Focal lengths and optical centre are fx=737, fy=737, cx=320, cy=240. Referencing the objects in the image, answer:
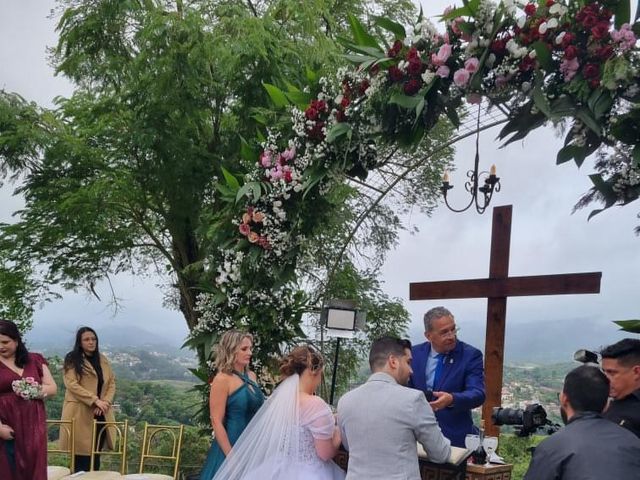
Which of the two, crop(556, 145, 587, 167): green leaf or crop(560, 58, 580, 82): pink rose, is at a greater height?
crop(560, 58, 580, 82): pink rose

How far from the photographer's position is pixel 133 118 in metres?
8.88

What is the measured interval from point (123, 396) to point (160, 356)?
92 centimetres

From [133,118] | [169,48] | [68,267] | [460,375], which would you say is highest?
[169,48]

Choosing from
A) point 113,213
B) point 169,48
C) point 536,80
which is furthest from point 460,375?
point 113,213

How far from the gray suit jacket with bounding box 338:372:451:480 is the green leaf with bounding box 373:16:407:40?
1976 millimetres

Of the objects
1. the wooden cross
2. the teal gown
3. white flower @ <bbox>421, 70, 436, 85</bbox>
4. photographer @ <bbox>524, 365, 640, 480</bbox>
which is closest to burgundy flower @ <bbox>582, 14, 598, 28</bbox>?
white flower @ <bbox>421, 70, 436, 85</bbox>

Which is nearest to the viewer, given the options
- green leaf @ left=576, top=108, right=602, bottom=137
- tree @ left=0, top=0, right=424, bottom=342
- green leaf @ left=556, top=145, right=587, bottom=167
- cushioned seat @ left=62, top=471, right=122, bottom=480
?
green leaf @ left=576, top=108, right=602, bottom=137

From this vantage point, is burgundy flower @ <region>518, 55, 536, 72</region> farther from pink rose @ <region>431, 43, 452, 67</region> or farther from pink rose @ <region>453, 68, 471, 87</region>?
pink rose @ <region>431, 43, 452, 67</region>

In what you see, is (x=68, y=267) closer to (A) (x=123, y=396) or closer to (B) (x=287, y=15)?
(A) (x=123, y=396)

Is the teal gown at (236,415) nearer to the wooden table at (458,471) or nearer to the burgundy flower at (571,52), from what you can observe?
the wooden table at (458,471)

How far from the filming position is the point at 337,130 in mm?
4684

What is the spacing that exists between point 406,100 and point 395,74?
7.9 inches

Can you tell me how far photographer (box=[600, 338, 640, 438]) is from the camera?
3203 mm

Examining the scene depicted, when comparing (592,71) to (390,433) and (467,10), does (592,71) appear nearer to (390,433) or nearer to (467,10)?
(467,10)
